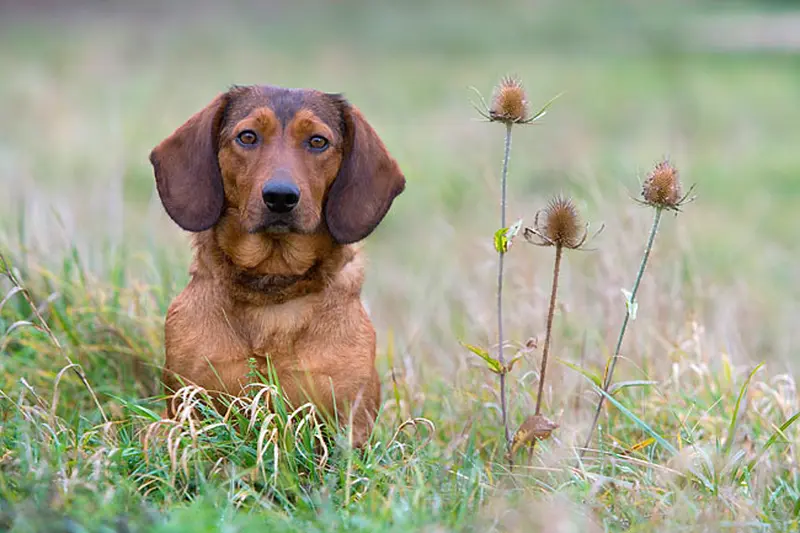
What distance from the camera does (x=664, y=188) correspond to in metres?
3.49

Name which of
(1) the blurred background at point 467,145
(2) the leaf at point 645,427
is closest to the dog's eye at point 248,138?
(1) the blurred background at point 467,145

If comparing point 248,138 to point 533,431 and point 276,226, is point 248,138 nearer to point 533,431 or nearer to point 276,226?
point 276,226

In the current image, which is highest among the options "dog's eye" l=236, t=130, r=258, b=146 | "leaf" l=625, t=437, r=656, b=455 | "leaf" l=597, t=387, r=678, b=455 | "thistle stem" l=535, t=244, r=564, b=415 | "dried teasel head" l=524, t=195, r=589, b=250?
"dog's eye" l=236, t=130, r=258, b=146

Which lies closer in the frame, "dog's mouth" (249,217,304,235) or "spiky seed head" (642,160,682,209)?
"spiky seed head" (642,160,682,209)

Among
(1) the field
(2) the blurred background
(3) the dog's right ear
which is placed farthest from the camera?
(2) the blurred background

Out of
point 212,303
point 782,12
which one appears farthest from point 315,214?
point 782,12

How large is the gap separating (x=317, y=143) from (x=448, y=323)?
230 cm

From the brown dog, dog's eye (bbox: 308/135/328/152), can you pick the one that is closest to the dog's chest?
the brown dog

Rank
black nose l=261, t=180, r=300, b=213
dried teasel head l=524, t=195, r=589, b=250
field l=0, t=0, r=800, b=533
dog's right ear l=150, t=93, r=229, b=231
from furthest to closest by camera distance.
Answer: dog's right ear l=150, t=93, r=229, b=231 < black nose l=261, t=180, r=300, b=213 < dried teasel head l=524, t=195, r=589, b=250 < field l=0, t=0, r=800, b=533

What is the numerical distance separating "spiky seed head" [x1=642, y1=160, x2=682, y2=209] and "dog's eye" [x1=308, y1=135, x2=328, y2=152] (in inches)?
45.6

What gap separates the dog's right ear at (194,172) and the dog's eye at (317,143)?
35 centimetres

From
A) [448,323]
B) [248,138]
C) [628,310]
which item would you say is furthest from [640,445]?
[448,323]

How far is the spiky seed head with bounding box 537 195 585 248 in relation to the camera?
3582mm

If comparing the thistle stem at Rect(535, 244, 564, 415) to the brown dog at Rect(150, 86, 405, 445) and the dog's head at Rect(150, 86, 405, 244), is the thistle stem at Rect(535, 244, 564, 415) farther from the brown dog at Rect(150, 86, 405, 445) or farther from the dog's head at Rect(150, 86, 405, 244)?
the dog's head at Rect(150, 86, 405, 244)
